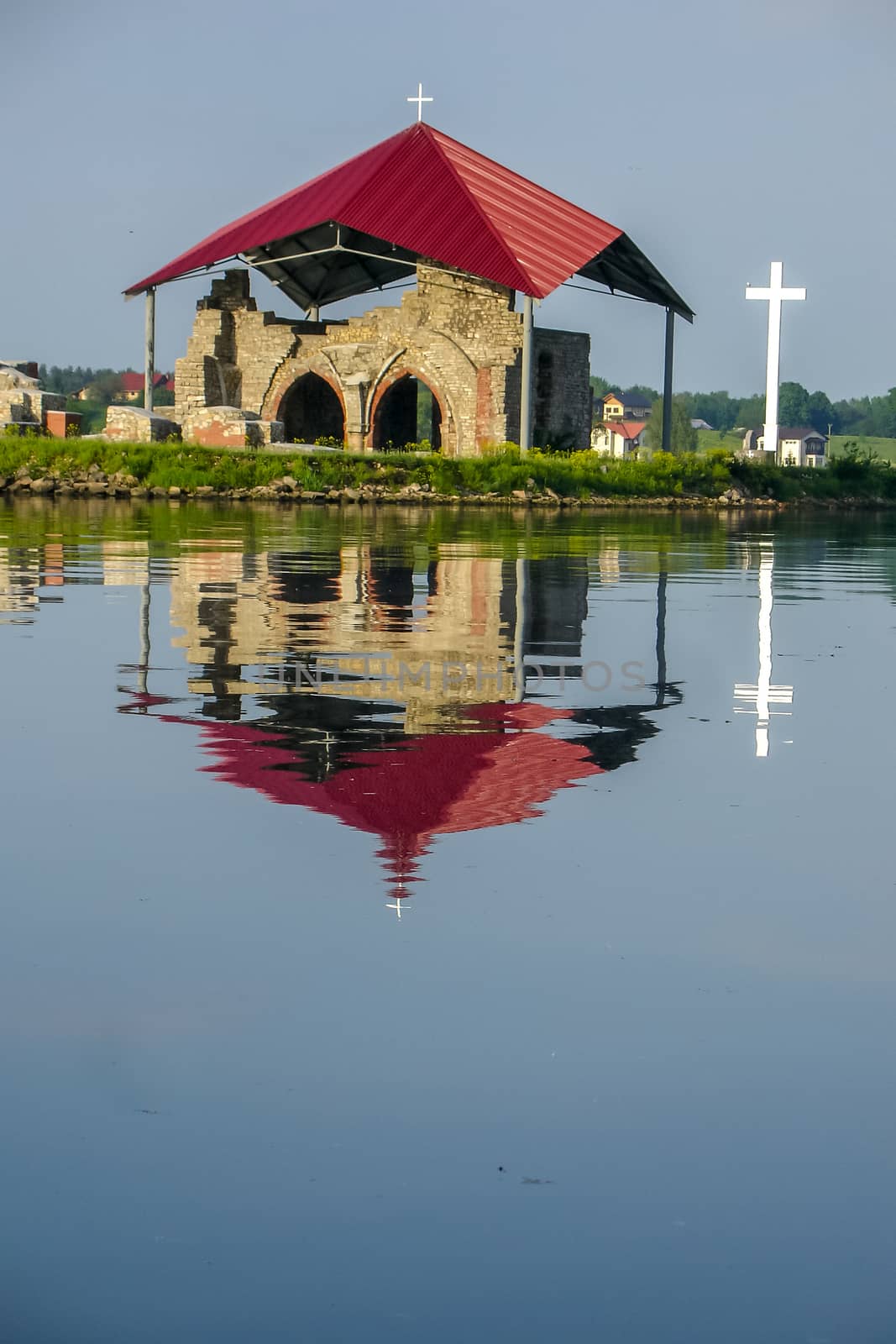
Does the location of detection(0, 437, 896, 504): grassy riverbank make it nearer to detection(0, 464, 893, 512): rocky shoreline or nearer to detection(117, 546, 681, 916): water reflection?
detection(0, 464, 893, 512): rocky shoreline

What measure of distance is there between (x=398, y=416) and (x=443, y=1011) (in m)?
51.4

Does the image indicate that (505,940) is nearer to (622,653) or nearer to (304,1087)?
(304,1087)

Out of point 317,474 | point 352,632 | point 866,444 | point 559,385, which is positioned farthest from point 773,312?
point 866,444

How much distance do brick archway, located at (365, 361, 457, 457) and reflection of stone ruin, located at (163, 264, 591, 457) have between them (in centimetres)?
4

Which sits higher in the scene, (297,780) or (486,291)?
(486,291)

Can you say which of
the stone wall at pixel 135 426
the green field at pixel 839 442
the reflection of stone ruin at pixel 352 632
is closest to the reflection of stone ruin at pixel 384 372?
the stone wall at pixel 135 426

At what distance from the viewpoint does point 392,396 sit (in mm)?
53719

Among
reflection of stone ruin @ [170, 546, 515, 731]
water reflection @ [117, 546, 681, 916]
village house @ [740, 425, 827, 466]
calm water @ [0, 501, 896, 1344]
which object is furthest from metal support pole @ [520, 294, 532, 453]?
village house @ [740, 425, 827, 466]

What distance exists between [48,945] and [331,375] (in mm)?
47276

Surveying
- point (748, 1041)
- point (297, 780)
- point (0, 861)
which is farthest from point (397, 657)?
point (748, 1041)

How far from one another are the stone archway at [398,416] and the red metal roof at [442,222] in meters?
4.36

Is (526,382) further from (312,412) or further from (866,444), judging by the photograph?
(866,444)

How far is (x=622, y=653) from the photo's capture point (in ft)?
39.3

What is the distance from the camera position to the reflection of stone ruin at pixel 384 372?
155 feet
